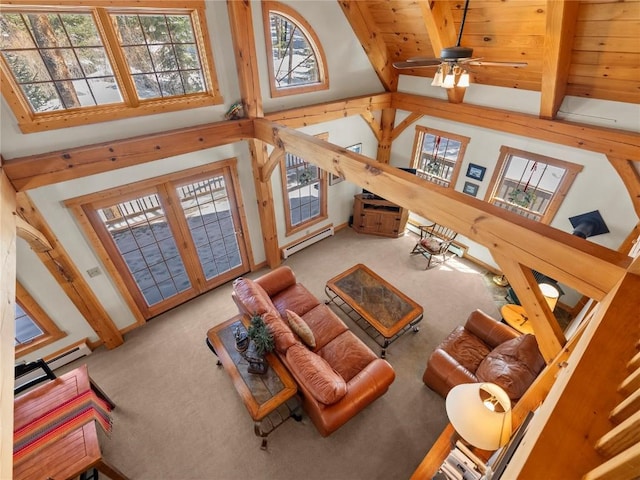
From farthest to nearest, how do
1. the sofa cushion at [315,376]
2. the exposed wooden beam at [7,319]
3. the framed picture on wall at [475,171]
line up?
1. the framed picture on wall at [475,171]
2. the sofa cushion at [315,376]
3. the exposed wooden beam at [7,319]

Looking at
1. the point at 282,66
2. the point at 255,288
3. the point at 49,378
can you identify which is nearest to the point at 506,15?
the point at 282,66

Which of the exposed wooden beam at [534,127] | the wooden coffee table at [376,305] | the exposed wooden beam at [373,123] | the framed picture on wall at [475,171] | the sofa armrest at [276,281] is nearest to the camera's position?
the exposed wooden beam at [534,127]

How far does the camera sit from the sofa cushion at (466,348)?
355cm

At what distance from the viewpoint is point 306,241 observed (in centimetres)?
616

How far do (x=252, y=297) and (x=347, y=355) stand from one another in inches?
55.3

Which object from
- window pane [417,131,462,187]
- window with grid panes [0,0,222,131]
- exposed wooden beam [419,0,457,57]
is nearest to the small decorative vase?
window with grid panes [0,0,222,131]

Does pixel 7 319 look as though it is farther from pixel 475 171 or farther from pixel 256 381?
pixel 475 171

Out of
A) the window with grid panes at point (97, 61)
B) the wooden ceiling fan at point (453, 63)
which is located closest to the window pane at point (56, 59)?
the window with grid panes at point (97, 61)

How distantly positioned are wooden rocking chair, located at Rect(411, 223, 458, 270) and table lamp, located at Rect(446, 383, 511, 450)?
148 inches

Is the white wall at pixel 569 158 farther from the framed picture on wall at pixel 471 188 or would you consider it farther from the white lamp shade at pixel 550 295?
the white lamp shade at pixel 550 295

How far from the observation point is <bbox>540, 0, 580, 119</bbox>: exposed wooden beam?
9.52ft

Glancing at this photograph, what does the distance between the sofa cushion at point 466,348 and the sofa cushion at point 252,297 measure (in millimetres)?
2331

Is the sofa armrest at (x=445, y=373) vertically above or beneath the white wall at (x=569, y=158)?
beneath

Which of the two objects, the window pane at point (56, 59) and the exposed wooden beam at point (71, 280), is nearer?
the window pane at point (56, 59)
